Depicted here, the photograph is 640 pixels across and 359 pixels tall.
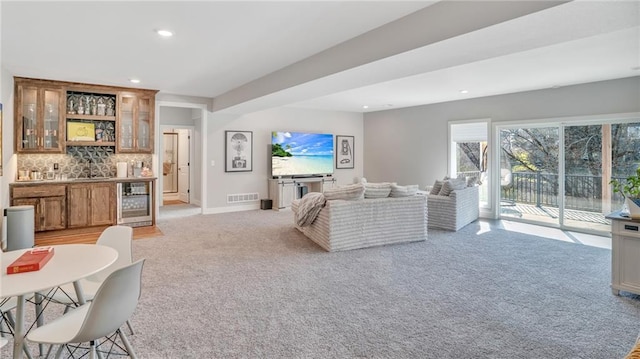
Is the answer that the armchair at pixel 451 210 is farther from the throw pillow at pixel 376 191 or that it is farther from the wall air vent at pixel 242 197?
the wall air vent at pixel 242 197

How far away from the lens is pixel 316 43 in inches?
148

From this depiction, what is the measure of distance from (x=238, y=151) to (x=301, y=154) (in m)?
1.60

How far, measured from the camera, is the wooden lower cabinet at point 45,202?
5289 millimetres

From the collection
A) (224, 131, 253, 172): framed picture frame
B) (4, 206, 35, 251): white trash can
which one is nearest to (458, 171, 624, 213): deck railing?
(224, 131, 253, 172): framed picture frame

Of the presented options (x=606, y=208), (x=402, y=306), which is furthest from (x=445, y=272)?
(x=606, y=208)

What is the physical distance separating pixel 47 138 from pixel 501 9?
6.73 meters

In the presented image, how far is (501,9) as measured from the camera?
233 cm

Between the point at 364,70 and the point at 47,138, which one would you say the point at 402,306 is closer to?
the point at 364,70

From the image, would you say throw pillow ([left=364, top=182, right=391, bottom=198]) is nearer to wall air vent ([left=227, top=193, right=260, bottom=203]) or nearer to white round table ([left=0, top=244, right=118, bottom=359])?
white round table ([left=0, top=244, right=118, bottom=359])

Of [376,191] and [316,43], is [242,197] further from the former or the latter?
[316,43]

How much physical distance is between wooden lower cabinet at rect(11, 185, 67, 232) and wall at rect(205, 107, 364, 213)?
2.77 meters

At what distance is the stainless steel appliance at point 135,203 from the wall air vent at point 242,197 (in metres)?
1.95

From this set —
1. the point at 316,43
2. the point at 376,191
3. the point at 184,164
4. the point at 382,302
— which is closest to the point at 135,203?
the point at 184,164

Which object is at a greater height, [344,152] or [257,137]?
[257,137]
